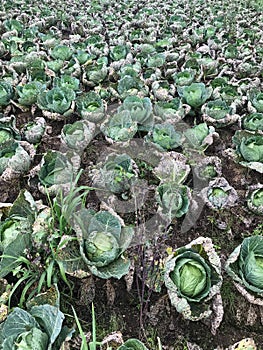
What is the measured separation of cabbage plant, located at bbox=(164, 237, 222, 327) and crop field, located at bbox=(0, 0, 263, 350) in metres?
0.01

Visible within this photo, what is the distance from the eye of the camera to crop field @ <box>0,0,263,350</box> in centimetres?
278

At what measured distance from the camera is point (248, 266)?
2834 mm

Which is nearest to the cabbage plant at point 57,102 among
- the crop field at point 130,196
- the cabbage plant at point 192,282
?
the crop field at point 130,196

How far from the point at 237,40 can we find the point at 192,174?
380 centimetres

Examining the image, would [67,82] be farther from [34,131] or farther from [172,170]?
[172,170]

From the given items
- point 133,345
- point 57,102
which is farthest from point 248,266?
point 57,102

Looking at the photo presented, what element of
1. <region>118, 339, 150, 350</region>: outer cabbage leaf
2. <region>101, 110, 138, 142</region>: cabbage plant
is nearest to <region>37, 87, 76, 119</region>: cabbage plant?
<region>101, 110, 138, 142</region>: cabbage plant

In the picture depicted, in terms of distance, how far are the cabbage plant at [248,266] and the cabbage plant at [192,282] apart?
7.2 inches

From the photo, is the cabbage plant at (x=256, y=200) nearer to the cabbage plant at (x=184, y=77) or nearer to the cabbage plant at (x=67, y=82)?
the cabbage plant at (x=184, y=77)

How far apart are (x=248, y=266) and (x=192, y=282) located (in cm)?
46

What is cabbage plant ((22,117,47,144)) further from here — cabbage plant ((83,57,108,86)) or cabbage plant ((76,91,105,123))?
cabbage plant ((83,57,108,86))

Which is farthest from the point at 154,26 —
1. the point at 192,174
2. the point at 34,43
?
the point at 192,174

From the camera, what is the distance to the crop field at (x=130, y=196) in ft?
9.12

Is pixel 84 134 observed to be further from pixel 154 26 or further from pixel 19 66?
pixel 154 26
